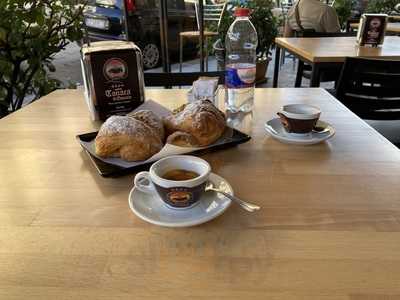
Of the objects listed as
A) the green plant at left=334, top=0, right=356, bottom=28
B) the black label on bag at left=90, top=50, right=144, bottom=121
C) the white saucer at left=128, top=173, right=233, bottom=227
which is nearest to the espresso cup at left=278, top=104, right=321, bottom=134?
the white saucer at left=128, top=173, right=233, bottom=227

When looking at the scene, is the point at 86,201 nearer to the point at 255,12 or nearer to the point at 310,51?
the point at 310,51

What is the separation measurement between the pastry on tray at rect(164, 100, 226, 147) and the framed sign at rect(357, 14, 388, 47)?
195 cm

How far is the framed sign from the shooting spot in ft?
7.77

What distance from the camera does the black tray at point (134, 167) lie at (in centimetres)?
78


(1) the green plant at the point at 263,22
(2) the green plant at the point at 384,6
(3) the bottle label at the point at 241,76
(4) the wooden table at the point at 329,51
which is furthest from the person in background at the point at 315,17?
(3) the bottle label at the point at 241,76

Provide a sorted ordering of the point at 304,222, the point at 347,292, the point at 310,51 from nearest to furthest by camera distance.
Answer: the point at 347,292 < the point at 304,222 < the point at 310,51

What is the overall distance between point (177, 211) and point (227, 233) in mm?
101

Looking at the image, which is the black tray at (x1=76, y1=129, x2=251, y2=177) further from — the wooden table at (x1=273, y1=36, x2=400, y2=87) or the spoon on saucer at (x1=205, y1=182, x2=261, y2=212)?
the wooden table at (x1=273, y1=36, x2=400, y2=87)

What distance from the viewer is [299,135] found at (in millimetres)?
956

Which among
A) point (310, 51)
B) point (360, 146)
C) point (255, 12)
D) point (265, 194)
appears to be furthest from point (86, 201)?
point (255, 12)

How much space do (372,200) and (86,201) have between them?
552 mm

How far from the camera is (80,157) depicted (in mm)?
873

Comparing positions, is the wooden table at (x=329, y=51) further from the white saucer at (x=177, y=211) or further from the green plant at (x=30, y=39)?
the white saucer at (x=177, y=211)

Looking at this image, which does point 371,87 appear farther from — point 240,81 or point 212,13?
point 212,13
